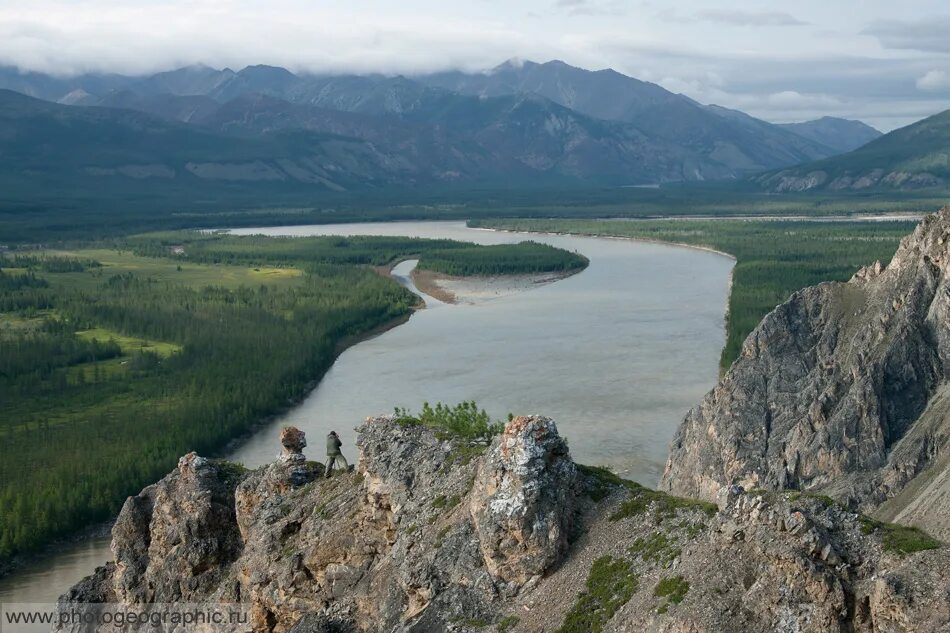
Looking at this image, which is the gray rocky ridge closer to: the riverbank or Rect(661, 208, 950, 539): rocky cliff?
Rect(661, 208, 950, 539): rocky cliff

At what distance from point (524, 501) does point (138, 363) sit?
78452 mm

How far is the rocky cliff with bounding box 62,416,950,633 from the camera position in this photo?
2305 cm

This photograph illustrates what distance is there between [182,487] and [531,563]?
14.5 metres

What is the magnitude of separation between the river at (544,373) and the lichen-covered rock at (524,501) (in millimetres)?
32288

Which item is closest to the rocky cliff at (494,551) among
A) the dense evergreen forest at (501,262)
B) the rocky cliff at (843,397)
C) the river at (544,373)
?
the river at (544,373)

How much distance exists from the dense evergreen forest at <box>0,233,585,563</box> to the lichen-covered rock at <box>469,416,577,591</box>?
38281 mm

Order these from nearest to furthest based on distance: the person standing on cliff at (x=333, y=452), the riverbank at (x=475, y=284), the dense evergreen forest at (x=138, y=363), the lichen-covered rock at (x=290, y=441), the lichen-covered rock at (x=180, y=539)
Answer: the person standing on cliff at (x=333, y=452) < the lichen-covered rock at (x=180, y=539) < the lichen-covered rock at (x=290, y=441) < the dense evergreen forest at (x=138, y=363) < the riverbank at (x=475, y=284)

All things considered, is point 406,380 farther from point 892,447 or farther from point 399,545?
point 399,545

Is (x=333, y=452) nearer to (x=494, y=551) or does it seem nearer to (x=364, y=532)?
(x=364, y=532)

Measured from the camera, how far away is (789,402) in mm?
58438

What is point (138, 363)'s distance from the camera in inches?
3942

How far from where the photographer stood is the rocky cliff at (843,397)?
5238 centimetres

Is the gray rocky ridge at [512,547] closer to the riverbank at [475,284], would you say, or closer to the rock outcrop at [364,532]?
the rock outcrop at [364,532]

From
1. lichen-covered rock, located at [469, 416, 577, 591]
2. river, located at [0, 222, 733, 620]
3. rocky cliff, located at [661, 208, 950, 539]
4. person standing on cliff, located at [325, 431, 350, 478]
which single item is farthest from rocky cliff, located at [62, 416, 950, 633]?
rocky cliff, located at [661, 208, 950, 539]
